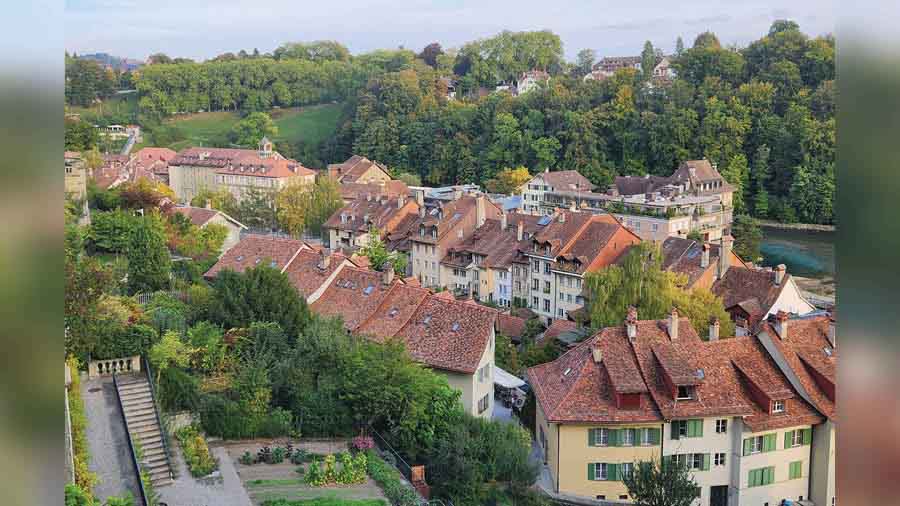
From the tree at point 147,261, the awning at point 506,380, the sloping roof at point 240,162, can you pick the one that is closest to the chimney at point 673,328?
the awning at point 506,380

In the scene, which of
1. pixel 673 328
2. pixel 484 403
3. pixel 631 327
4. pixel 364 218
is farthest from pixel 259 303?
pixel 364 218

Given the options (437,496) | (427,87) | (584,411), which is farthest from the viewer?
(427,87)

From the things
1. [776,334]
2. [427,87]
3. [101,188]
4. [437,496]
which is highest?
[427,87]

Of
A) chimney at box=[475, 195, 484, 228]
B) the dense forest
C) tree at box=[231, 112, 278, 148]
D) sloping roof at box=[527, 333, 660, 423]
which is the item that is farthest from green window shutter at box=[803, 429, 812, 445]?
tree at box=[231, 112, 278, 148]

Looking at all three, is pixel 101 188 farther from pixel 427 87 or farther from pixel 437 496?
pixel 427 87

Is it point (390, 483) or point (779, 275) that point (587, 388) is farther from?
Result: point (779, 275)

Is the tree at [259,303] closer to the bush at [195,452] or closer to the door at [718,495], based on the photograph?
the bush at [195,452]

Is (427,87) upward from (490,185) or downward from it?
upward
